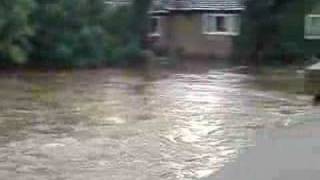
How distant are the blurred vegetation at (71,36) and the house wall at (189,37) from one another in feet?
22.5

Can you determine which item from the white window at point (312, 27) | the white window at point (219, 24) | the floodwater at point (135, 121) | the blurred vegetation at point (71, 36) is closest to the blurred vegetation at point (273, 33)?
the white window at point (312, 27)

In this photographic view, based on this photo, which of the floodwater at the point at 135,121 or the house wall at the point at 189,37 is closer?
the floodwater at the point at 135,121

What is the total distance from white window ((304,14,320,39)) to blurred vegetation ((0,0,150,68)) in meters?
9.46

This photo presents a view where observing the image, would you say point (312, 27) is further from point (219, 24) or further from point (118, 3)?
point (118, 3)

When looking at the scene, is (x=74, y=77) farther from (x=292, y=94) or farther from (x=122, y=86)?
(x=292, y=94)

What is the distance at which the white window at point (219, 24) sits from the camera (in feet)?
155

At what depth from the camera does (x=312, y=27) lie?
4516 centimetres

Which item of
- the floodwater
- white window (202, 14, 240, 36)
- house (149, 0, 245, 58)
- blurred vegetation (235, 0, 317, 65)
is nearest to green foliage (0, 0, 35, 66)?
the floodwater

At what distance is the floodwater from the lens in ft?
Answer: 41.4

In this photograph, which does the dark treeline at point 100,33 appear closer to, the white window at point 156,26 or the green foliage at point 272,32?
the green foliage at point 272,32

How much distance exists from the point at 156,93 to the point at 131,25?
16356 mm

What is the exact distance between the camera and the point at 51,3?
1468 inches

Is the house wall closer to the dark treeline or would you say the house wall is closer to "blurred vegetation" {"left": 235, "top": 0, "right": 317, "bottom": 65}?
"blurred vegetation" {"left": 235, "top": 0, "right": 317, "bottom": 65}

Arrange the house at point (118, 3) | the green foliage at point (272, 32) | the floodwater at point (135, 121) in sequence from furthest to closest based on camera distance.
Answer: the house at point (118, 3)
the green foliage at point (272, 32)
the floodwater at point (135, 121)
